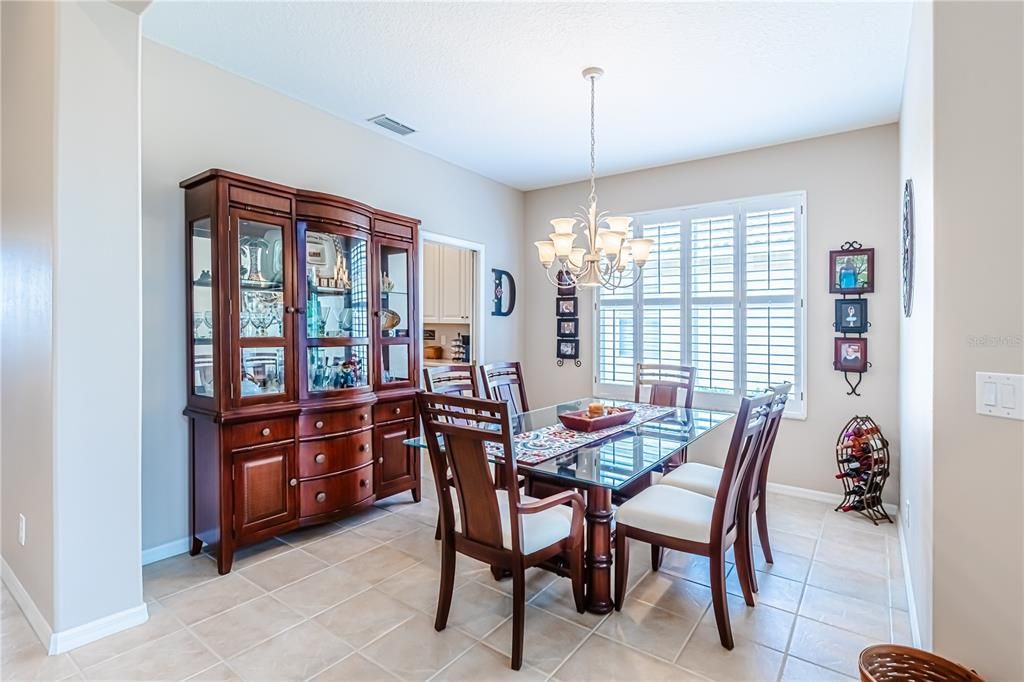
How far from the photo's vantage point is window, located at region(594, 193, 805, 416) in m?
4.20

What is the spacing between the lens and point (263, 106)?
3.35 metres

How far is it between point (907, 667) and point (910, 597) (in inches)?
42.4

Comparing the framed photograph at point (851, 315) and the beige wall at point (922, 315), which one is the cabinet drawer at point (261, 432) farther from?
the framed photograph at point (851, 315)

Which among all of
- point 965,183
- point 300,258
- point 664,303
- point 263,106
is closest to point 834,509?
point 664,303

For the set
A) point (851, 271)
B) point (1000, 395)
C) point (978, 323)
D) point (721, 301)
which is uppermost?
point (851, 271)

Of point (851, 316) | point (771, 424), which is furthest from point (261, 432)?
point (851, 316)

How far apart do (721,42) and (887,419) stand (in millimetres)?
2878

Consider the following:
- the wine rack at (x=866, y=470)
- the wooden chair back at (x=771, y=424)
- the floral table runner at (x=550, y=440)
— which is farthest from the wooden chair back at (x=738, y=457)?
the wine rack at (x=866, y=470)

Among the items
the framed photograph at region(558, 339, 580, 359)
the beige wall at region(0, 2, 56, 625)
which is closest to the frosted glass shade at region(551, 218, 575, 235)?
the beige wall at region(0, 2, 56, 625)

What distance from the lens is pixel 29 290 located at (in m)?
2.34

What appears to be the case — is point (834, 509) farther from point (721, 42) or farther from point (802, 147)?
point (721, 42)

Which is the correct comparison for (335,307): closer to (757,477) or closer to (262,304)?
(262,304)

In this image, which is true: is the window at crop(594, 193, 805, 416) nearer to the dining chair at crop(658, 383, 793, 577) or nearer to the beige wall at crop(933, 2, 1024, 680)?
the dining chair at crop(658, 383, 793, 577)

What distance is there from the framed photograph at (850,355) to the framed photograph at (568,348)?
2.27 metres
